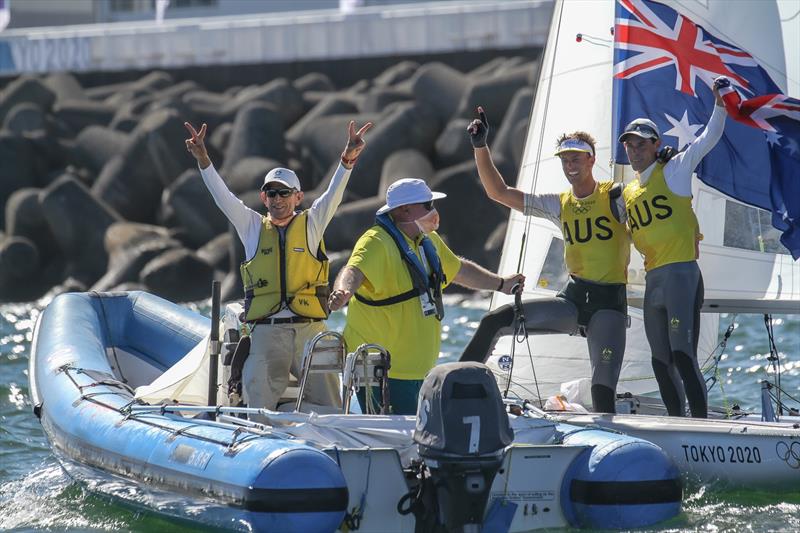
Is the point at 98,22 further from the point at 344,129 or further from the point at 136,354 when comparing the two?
the point at 136,354

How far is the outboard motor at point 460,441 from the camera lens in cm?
614

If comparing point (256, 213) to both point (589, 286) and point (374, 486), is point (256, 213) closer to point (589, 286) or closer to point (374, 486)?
point (589, 286)

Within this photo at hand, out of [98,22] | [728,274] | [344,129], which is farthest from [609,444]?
[98,22]

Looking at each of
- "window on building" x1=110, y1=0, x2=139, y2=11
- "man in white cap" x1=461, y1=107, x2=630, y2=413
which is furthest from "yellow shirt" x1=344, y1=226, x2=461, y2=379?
"window on building" x1=110, y1=0, x2=139, y2=11

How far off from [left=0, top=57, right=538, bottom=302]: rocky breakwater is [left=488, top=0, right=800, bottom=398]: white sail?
8.82 metres

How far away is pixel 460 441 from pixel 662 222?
2.30 m

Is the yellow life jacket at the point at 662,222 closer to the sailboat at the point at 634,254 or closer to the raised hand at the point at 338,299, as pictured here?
the sailboat at the point at 634,254

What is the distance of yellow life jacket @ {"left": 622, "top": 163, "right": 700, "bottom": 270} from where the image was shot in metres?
7.89

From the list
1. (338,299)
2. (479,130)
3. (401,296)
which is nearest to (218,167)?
(479,130)

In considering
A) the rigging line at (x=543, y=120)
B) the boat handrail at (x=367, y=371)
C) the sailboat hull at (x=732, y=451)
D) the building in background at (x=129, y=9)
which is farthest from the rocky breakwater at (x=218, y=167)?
the boat handrail at (x=367, y=371)

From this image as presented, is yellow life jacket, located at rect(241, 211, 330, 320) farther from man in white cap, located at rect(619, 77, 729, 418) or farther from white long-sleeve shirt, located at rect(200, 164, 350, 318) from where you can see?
man in white cap, located at rect(619, 77, 729, 418)

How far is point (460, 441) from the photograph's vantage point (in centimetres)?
614

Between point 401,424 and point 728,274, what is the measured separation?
3.07 m

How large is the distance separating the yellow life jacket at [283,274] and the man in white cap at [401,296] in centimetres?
59
